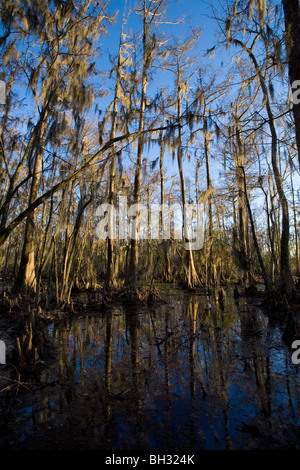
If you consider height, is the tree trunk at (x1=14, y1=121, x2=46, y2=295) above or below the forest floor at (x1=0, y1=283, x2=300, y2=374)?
above

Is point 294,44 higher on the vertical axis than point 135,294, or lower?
higher

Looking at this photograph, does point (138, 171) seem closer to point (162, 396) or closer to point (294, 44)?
point (294, 44)

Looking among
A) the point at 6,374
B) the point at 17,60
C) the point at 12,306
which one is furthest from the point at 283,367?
the point at 17,60

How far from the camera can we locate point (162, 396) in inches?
75.4

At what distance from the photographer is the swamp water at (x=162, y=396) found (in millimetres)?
1419

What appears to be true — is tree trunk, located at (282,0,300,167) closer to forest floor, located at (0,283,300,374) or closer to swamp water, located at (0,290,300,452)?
forest floor, located at (0,283,300,374)

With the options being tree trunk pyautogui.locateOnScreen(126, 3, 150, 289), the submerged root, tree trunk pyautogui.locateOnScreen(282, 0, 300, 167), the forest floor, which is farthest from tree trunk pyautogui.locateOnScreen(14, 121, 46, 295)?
tree trunk pyautogui.locateOnScreen(282, 0, 300, 167)

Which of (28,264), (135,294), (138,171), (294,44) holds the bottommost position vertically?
(135,294)

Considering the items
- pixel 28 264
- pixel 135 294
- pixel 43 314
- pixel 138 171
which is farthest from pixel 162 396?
pixel 138 171

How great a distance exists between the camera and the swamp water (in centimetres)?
142

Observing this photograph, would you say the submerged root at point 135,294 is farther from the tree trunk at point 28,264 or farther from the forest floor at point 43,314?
the tree trunk at point 28,264

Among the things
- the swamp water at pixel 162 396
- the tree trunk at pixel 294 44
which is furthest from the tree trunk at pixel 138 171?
the tree trunk at pixel 294 44
